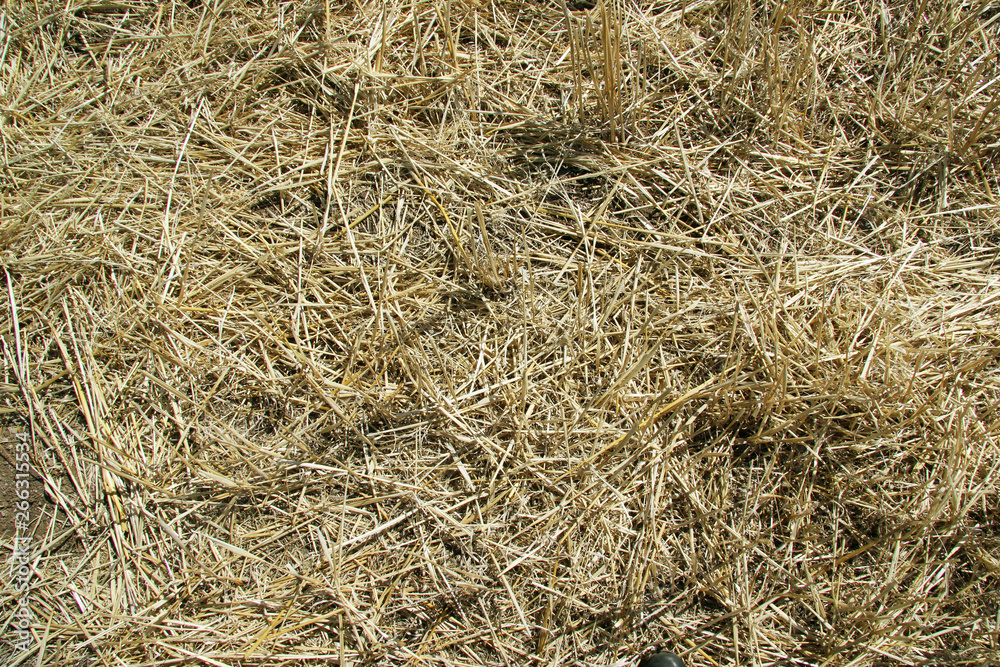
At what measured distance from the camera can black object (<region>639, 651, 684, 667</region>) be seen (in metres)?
1.38

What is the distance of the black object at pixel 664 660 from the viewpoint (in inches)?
54.2

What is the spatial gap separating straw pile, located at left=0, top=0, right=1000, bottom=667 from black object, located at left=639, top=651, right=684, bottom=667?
4 centimetres

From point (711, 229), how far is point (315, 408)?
121 centimetres

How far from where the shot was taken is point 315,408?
5.08 feet

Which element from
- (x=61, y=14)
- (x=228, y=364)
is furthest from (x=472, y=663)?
(x=61, y=14)

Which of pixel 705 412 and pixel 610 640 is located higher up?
pixel 705 412

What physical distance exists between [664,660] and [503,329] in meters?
0.90

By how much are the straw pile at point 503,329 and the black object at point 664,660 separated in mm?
36

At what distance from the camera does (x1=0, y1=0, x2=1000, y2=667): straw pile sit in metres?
1.45

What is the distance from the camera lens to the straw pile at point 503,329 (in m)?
1.45

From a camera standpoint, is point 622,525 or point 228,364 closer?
point 622,525

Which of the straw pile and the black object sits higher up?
the straw pile

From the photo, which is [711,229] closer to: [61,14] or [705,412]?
[705,412]

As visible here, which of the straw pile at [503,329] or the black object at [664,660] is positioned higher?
the straw pile at [503,329]
